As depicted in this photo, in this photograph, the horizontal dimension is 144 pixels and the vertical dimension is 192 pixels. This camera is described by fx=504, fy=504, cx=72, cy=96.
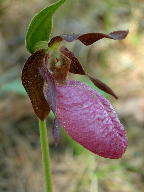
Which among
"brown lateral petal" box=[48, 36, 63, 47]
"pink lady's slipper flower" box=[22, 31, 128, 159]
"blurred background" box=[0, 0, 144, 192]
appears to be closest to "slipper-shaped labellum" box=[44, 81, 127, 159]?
"pink lady's slipper flower" box=[22, 31, 128, 159]

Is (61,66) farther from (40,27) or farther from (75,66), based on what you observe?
(40,27)

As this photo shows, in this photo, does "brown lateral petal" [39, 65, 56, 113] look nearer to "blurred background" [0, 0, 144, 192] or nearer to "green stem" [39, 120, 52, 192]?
"green stem" [39, 120, 52, 192]

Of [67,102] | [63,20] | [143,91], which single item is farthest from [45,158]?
[63,20]

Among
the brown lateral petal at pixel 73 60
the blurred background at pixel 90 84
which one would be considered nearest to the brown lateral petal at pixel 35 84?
the brown lateral petal at pixel 73 60

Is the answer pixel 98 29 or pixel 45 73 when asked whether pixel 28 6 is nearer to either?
pixel 98 29

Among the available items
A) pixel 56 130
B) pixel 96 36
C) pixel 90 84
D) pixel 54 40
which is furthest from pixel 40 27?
pixel 90 84

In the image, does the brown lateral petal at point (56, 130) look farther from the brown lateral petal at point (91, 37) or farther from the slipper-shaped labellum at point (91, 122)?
the brown lateral petal at point (91, 37)

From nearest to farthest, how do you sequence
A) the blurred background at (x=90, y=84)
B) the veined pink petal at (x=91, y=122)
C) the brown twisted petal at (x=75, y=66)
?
the veined pink petal at (x=91, y=122) → the brown twisted petal at (x=75, y=66) → the blurred background at (x=90, y=84)
